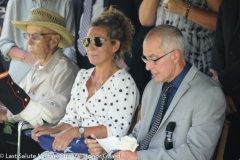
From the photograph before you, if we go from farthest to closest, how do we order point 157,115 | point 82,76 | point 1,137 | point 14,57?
point 14,57 → point 1,137 → point 82,76 → point 157,115

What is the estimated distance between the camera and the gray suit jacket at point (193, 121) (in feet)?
9.77

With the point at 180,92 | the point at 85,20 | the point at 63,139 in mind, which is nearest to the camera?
the point at 180,92

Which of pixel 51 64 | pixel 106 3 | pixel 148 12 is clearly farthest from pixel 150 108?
pixel 106 3

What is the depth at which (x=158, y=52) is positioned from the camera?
316 centimetres

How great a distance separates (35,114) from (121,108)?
27.7 inches

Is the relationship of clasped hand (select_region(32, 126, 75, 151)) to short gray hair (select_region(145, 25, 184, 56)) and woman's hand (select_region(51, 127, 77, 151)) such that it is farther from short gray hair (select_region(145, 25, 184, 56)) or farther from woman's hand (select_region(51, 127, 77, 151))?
short gray hair (select_region(145, 25, 184, 56))

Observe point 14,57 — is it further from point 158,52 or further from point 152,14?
point 158,52

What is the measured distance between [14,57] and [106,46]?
1.51 meters

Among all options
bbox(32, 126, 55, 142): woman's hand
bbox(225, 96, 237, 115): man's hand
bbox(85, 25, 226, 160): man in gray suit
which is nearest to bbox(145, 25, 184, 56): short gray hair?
bbox(85, 25, 226, 160): man in gray suit

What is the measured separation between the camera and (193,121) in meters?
3.03

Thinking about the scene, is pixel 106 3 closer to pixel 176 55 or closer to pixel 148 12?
pixel 148 12

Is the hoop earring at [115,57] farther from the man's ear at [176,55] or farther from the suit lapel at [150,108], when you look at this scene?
the man's ear at [176,55]

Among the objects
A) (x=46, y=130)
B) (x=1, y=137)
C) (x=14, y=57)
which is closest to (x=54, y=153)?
(x=46, y=130)

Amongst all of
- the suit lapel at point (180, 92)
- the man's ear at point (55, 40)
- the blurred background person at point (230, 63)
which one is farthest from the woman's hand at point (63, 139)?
the blurred background person at point (230, 63)
